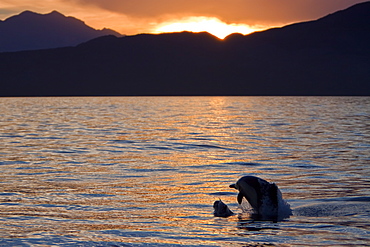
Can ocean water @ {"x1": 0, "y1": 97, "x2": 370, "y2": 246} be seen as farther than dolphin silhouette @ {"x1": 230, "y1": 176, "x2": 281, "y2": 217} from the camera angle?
No

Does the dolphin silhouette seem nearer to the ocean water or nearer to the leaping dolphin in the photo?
the leaping dolphin

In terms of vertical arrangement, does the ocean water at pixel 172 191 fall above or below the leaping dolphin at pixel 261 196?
below

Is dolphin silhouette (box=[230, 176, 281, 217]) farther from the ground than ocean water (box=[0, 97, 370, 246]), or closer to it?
farther from the ground

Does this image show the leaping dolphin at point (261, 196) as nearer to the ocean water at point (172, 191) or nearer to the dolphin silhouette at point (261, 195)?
the dolphin silhouette at point (261, 195)

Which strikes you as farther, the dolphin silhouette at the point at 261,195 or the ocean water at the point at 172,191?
the dolphin silhouette at the point at 261,195

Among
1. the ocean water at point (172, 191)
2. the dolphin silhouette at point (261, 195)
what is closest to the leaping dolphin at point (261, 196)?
the dolphin silhouette at point (261, 195)

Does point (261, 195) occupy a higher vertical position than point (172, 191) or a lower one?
higher

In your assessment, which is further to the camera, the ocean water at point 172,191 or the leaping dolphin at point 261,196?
the leaping dolphin at point 261,196

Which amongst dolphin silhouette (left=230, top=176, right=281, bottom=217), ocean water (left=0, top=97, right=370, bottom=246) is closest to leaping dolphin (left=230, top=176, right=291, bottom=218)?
dolphin silhouette (left=230, top=176, right=281, bottom=217)

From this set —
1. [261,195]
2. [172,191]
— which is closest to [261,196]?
[261,195]

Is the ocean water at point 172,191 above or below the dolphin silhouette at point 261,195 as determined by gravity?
below

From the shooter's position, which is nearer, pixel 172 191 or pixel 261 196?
pixel 261 196

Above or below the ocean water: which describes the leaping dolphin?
above

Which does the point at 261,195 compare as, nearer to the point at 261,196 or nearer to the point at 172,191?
the point at 261,196
